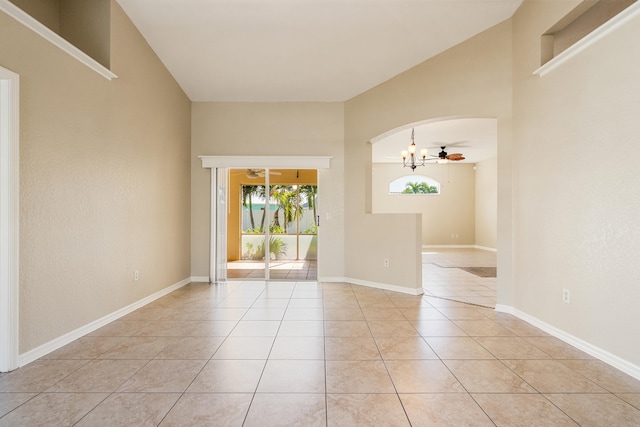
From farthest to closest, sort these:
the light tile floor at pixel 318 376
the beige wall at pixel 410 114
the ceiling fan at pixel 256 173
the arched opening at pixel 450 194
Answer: the arched opening at pixel 450 194, the ceiling fan at pixel 256 173, the beige wall at pixel 410 114, the light tile floor at pixel 318 376

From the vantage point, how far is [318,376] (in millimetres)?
2283

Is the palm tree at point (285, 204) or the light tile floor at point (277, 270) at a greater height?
the palm tree at point (285, 204)

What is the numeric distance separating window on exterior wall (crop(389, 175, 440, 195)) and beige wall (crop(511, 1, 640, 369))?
7.60m

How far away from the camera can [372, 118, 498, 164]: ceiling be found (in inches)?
269

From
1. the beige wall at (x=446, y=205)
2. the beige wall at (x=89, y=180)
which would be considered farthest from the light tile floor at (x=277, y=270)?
the beige wall at (x=446, y=205)

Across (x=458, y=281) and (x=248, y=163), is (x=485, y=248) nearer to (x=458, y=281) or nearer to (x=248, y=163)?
(x=458, y=281)

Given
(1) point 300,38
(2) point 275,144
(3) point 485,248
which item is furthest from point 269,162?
(3) point 485,248

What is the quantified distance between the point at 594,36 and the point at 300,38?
119 inches

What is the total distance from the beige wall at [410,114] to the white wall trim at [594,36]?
25.5 inches

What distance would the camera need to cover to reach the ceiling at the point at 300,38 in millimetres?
3562

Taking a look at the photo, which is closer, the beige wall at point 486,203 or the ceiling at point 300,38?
the ceiling at point 300,38

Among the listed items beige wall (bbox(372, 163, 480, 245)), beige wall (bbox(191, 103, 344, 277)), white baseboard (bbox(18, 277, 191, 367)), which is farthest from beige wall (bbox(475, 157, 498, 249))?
white baseboard (bbox(18, 277, 191, 367))

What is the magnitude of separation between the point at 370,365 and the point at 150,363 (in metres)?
1.71

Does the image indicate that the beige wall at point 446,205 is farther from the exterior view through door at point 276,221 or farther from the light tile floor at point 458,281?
the exterior view through door at point 276,221
